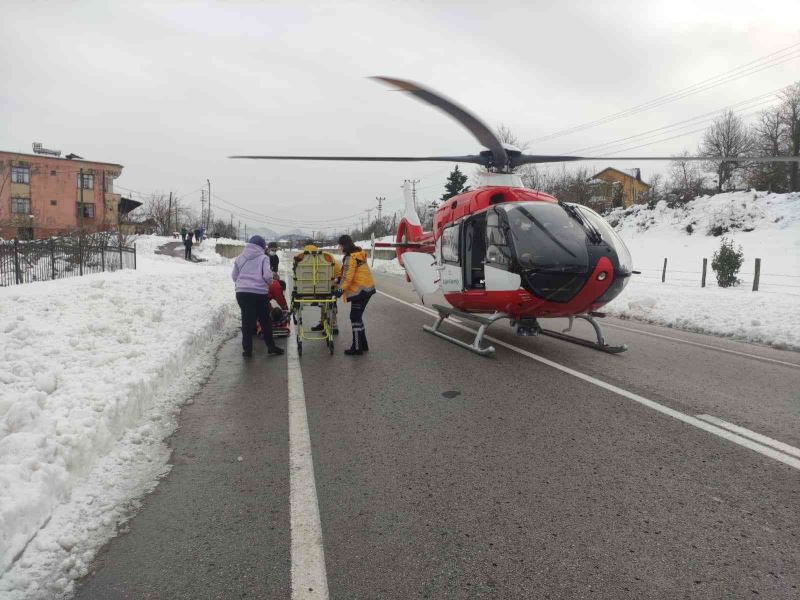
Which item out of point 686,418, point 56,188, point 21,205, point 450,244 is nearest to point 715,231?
point 450,244

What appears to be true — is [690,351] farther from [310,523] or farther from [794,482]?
[310,523]

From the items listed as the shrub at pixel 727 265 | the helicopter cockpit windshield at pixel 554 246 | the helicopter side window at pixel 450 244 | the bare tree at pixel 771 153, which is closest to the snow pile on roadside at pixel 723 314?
the helicopter cockpit windshield at pixel 554 246

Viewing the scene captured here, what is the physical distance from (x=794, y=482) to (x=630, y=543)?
5.03ft

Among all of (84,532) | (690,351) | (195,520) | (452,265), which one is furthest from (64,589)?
(690,351)

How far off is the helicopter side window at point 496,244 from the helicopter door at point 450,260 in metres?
0.92

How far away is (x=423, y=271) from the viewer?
991 cm

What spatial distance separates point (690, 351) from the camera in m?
7.72

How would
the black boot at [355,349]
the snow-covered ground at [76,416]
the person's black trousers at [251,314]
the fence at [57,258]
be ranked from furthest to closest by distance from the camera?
the fence at [57,258] → the black boot at [355,349] → the person's black trousers at [251,314] → the snow-covered ground at [76,416]

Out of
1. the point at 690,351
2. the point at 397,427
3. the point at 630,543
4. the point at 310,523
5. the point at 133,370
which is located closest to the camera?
the point at 630,543

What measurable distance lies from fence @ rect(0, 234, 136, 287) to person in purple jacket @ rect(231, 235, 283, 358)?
8.57m

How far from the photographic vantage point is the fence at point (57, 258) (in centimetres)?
1270

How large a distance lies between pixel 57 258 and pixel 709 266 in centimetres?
3234

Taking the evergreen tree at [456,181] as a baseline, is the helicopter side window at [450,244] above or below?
below

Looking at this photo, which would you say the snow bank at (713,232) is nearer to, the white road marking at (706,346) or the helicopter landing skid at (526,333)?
the white road marking at (706,346)
